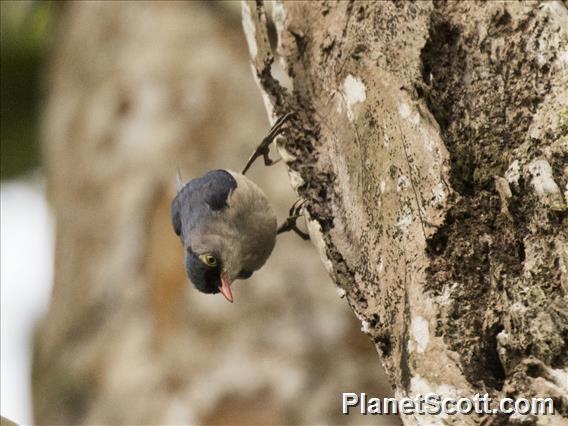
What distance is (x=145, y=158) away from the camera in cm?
534

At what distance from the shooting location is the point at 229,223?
4262mm

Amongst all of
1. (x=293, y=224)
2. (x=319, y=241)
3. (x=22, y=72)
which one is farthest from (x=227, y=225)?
(x=22, y=72)

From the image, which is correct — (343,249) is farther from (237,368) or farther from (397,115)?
(237,368)

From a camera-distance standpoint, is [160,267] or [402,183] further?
[160,267]

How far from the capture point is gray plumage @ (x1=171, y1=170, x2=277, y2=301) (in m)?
4.16

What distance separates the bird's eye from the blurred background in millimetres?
596

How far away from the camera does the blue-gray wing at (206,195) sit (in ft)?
13.9

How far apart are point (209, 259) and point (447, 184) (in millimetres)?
1873

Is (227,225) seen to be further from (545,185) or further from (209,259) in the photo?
(545,185)

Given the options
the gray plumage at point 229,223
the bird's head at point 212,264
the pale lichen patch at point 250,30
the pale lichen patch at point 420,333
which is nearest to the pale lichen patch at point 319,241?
the pale lichen patch at point 420,333

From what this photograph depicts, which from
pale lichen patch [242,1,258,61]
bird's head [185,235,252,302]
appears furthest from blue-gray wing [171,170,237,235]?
pale lichen patch [242,1,258,61]

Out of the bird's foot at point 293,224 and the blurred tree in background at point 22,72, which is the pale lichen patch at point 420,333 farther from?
the blurred tree in background at point 22,72

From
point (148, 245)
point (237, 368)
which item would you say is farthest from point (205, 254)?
point (148, 245)

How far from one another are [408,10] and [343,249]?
0.90 meters
